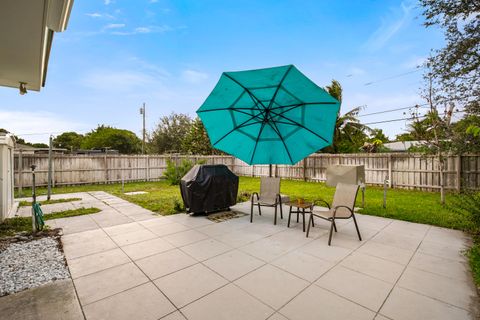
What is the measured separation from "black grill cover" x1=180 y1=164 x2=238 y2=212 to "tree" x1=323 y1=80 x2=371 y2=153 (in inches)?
462

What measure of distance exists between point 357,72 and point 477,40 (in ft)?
27.5

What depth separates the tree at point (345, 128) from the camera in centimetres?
1522

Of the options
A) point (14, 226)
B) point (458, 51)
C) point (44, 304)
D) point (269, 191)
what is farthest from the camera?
point (458, 51)

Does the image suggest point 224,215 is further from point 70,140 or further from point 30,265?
point 70,140

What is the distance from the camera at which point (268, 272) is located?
2.66 m

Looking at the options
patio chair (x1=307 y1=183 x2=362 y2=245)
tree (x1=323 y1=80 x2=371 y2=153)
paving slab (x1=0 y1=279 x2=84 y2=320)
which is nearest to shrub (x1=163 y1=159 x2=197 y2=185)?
patio chair (x1=307 y1=183 x2=362 y2=245)

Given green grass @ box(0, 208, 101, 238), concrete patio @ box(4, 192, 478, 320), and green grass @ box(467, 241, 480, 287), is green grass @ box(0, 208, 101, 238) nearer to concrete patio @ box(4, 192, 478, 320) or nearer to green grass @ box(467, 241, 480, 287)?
concrete patio @ box(4, 192, 478, 320)

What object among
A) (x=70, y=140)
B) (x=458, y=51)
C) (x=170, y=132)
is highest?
(x=70, y=140)

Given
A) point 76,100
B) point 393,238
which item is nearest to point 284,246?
point 393,238

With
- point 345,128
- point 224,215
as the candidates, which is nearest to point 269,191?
point 224,215

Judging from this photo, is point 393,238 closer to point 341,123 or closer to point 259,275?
point 259,275

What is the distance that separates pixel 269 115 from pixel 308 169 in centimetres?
948

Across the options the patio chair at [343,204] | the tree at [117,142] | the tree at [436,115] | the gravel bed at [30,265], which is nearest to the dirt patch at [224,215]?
the patio chair at [343,204]

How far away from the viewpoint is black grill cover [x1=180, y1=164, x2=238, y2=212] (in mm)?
5266
